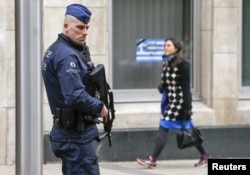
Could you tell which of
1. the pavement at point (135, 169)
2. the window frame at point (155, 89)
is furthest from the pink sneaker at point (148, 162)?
the window frame at point (155, 89)

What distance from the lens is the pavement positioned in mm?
9227

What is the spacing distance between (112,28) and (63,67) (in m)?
4.93

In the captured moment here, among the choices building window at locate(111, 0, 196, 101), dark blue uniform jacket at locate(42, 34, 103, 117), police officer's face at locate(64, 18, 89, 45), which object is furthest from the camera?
building window at locate(111, 0, 196, 101)

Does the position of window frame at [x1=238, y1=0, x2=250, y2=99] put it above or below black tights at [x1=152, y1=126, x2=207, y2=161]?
above

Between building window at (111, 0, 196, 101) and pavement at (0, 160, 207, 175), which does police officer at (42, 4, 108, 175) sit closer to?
pavement at (0, 160, 207, 175)

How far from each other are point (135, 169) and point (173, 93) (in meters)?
1.20

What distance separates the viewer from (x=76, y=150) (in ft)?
18.5

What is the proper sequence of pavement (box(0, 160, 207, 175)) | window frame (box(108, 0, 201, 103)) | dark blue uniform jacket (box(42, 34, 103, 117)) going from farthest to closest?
window frame (box(108, 0, 201, 103))
pavement (box(0, 160, 207, 175))
dark blue uniform jacket (box(42, 34, 103, 117))

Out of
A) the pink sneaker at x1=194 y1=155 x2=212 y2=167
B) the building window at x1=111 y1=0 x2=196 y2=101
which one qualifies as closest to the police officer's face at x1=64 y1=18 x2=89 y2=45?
the pink sneaker at x1=194 y1=155 x2=212 y2=167

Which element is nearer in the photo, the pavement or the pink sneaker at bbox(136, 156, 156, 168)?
the pavement

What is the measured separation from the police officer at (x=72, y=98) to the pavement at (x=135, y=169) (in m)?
3.52

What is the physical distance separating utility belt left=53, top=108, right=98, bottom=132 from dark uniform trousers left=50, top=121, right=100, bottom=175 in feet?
0.17

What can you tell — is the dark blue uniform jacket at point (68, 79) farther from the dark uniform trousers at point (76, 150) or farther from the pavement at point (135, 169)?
the pavement at point (135, 169)

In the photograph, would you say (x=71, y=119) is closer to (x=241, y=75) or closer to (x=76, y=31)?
(x=76, y=31)
